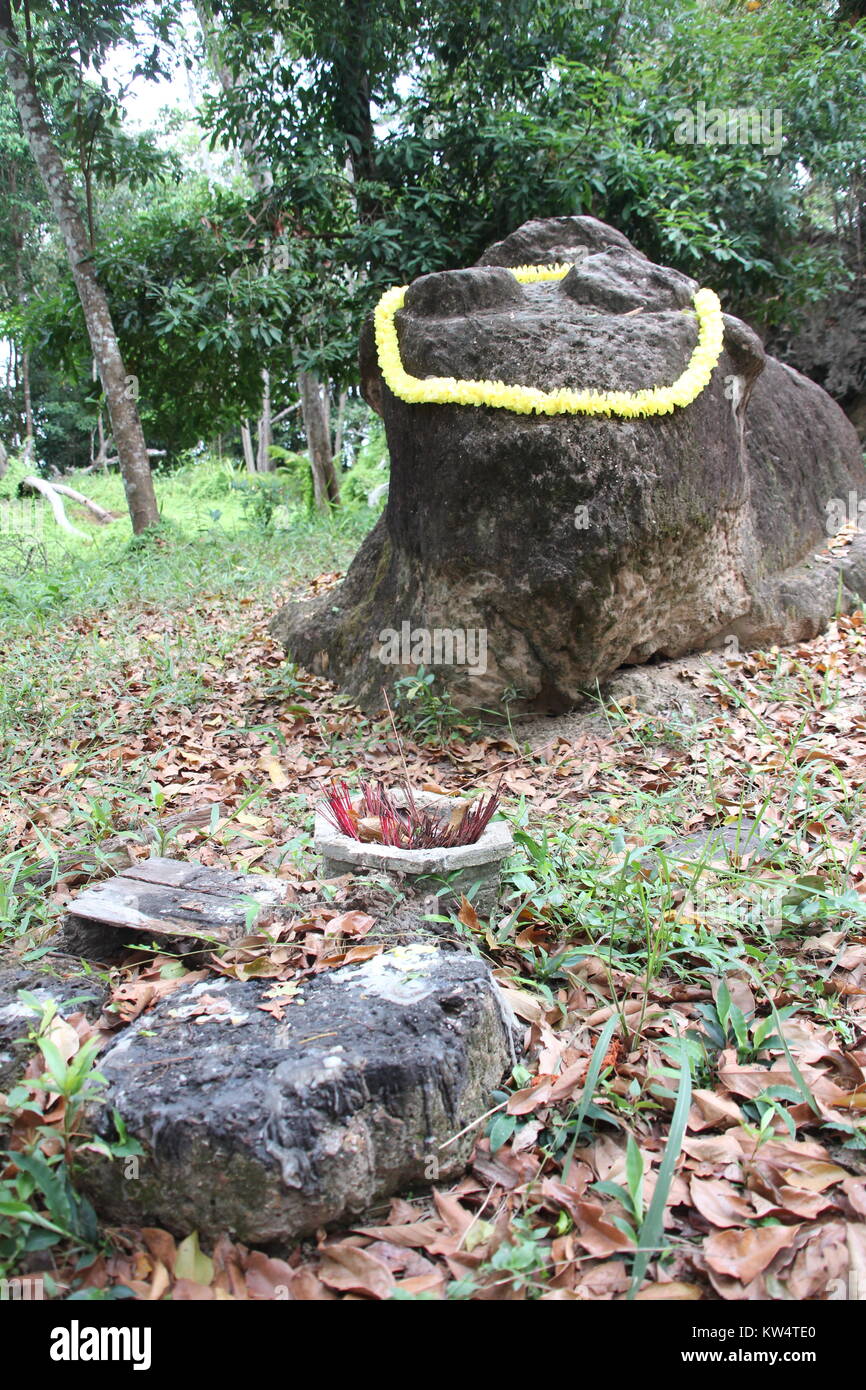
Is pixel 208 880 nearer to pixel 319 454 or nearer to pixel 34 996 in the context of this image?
pixel 34 996

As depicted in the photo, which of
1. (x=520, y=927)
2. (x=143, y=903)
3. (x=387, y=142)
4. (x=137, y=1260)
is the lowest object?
(x=137, y=1260)

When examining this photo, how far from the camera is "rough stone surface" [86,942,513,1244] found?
5.47 ft

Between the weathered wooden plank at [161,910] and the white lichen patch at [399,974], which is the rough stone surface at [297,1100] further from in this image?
the weathered wooden plank at [161,910]

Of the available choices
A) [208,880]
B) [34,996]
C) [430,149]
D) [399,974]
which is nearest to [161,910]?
[208,880]

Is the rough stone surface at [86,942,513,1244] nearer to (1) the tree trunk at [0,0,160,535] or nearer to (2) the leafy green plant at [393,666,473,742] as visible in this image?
(2) the leafy green plant at [393,666,473,742]

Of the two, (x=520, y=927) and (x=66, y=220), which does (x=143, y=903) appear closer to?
(x=520, y=927)

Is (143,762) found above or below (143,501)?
below

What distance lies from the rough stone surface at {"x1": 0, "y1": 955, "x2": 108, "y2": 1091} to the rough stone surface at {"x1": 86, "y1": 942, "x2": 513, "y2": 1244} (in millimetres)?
207

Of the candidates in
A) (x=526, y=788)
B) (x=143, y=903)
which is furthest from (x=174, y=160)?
(x=143, y=903)

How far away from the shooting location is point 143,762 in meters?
4.08

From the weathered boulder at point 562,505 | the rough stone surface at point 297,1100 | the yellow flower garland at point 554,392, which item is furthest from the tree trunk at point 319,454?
the rough stone surface at point 297,1100

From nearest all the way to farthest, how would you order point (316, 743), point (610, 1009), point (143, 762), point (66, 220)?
point (610, 1009) → point (143, 762) → point (316, 743) → point (66, 220)

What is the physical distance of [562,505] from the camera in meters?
4.01

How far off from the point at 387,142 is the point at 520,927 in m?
7.94
